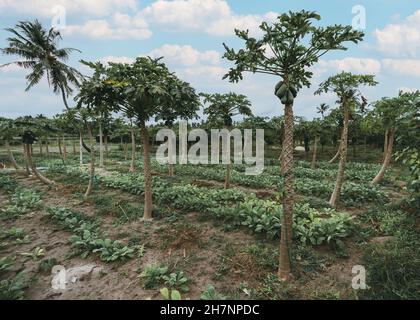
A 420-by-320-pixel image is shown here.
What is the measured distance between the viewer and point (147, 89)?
859 centimetres

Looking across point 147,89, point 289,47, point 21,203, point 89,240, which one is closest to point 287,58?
point 289,47

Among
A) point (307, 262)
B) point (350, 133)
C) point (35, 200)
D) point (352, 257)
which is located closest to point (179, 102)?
point (307, 262)

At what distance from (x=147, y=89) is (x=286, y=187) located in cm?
504

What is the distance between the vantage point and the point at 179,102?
9609 millimetres

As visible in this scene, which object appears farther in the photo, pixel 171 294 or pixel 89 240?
pixel 89 240

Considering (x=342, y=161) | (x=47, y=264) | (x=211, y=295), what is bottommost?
(x=47, y=264)

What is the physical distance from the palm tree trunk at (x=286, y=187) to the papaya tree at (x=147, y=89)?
3.77m

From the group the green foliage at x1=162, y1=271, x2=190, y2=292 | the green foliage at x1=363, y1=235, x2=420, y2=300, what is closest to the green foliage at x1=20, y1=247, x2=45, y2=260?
the green foliage at x1=162, y1=271, x2=190, y2=292

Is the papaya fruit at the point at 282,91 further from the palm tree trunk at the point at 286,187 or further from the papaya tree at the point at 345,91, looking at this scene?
the papaya tree at the point at 345,91

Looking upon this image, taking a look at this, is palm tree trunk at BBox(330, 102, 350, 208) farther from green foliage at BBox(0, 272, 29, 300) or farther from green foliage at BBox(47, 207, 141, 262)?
green foliage at BBox(0, 272, 29, 300)

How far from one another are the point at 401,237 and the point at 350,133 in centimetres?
2708

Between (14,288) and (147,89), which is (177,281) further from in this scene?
(147,89)

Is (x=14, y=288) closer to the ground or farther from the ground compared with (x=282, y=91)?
closer to the ground
